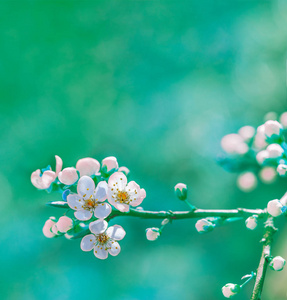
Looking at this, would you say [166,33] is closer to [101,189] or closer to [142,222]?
[142,222]

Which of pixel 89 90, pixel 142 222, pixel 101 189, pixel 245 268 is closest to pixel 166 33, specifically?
pixel 89 90

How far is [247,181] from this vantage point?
3.48ft

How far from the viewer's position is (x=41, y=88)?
1.40m

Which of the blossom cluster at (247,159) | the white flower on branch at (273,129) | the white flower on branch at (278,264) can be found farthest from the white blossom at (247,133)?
the white flower on branch at (278,264)

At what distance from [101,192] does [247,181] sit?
1.84 ft

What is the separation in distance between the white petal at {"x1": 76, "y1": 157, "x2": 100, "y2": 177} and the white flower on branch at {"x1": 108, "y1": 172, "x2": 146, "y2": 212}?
0.14 feet

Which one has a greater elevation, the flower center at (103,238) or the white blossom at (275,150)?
the white blossom at (275,150)

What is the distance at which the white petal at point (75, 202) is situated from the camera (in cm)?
62

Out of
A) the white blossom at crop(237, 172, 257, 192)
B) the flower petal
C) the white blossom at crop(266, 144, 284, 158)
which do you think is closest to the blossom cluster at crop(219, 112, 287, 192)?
the white blossom at crop(237, 172, 257, 192)

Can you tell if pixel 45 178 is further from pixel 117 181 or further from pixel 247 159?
pixel 247 159

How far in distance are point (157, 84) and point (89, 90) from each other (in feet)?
0.83

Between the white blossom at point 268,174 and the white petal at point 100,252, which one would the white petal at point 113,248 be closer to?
the white petal at point 100,252

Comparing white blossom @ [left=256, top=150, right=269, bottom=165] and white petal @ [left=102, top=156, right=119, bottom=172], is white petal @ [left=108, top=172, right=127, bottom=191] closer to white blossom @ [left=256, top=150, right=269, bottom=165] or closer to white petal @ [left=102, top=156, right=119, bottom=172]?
white petal @ [left=102, top=156, right=119, bottom=172]

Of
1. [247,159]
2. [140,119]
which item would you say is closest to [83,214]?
[247,159]
